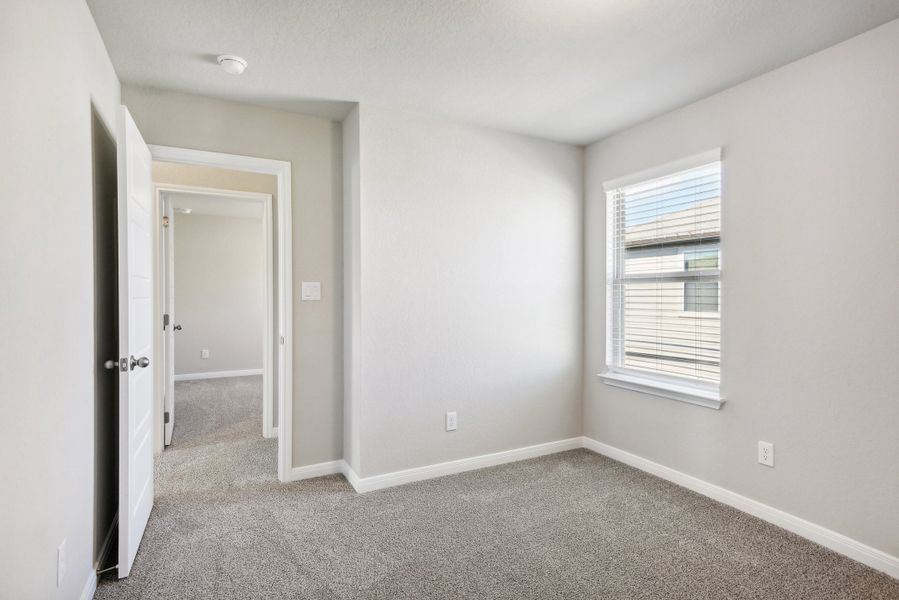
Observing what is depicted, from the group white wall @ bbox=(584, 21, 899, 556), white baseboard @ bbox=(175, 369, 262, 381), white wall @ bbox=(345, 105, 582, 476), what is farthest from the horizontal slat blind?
white baseboard @ bbox=(175, 369, 262, 381)

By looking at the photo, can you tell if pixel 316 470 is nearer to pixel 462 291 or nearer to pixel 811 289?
pixel 462 291

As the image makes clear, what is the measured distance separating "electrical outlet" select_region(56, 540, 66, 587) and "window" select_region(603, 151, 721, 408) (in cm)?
303

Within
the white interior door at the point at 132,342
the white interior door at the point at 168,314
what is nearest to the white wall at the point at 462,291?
the white interior door at the point at 132,342

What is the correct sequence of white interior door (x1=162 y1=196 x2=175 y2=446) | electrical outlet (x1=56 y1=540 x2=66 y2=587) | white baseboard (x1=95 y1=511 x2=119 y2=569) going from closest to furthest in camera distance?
electrical outlet (x1=56 y1=540 x2=66 y2=587) < white baseboard (x1=95 y1=511 x2=119 y2=569) < white interior door (x1=162 y1=196 x2=175 y2=446)

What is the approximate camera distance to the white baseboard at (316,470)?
10.1 ft

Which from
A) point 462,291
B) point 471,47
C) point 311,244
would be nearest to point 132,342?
point 311,244

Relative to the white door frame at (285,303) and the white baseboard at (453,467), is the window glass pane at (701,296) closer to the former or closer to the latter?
the white baseboard at (453,467)

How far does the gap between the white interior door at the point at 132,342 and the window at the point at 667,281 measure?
9.53 feet

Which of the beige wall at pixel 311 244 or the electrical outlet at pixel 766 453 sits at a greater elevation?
the beige wall at pixel 311 244

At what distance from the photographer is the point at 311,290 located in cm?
311

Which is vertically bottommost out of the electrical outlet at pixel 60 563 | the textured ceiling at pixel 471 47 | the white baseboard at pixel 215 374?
the white baseboard at pixel 215 374

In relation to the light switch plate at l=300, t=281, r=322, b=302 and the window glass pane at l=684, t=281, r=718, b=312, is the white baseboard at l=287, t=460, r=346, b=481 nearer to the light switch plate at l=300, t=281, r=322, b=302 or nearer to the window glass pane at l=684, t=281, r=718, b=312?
the light switch plate at l=300, t=281, r=322, b=302

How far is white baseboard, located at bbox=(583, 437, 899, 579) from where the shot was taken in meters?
2.11

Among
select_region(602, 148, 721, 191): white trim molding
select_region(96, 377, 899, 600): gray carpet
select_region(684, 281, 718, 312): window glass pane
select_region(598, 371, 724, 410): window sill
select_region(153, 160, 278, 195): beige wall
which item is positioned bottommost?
select_region(96, 377, 899, 600): gray carpet
